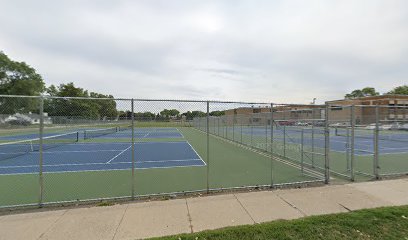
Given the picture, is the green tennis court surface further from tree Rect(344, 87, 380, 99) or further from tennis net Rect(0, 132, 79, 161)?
tree Rect(344, 87, 380, 99)

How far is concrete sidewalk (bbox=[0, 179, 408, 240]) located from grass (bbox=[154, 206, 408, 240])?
305mm

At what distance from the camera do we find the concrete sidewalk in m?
4.46

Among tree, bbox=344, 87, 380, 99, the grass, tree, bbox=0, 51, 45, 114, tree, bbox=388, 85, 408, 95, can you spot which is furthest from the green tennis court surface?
tree, bbox=344, 87, 380, 99

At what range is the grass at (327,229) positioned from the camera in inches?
165

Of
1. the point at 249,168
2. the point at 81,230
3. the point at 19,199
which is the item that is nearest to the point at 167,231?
the point at 81,230

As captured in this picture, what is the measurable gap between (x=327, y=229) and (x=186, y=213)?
2.92 meters

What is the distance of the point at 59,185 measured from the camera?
7836mm

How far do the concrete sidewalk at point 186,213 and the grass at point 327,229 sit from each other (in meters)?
0.31

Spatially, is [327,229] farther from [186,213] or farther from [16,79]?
[16,79]

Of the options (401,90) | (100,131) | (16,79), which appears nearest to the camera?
(100,131)

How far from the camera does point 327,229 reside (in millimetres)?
4480

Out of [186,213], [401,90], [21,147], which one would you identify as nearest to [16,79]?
[21,147]

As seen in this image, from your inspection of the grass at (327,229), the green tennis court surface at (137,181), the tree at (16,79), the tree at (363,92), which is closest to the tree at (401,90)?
the tree at (363,92)

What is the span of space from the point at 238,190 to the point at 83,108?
699 centimetres
